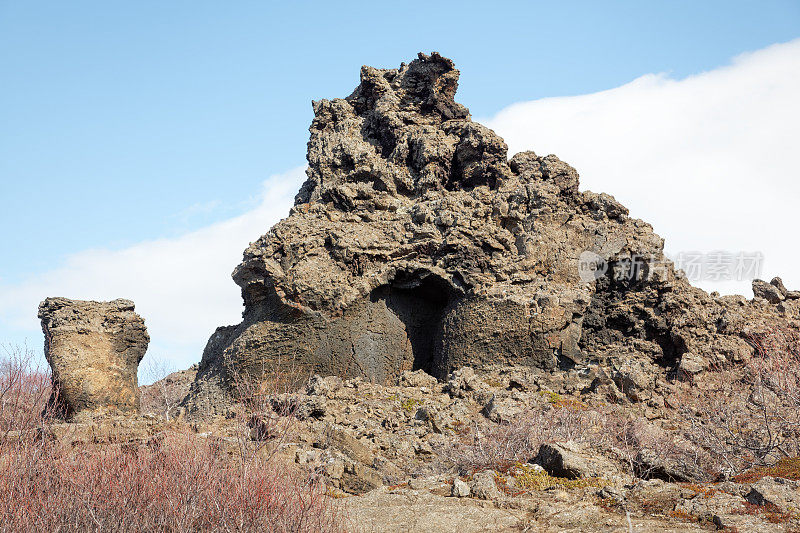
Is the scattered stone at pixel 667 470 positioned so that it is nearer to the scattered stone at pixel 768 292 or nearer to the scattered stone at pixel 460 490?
the scattered stone at pixel 460 490

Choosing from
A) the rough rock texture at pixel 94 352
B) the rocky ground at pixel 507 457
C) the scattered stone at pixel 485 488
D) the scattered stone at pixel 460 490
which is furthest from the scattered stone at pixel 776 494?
the rough rock texture at pixel 94 352

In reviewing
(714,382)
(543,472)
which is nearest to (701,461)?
(543,472)

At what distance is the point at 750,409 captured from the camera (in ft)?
44.1

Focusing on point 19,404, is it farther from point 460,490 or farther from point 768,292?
point 768,292

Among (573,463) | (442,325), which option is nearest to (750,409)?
(573,463)

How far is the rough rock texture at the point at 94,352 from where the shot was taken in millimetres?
15445

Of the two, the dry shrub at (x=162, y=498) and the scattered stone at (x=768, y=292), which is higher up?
the scattered stone at (x=768, y=292)

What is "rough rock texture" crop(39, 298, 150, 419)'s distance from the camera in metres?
15.4

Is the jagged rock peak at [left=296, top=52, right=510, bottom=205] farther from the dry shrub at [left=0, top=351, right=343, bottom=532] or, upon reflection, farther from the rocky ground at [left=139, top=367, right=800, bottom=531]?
the dry shrub at [left=0, top=351, right=343, bottom=532]

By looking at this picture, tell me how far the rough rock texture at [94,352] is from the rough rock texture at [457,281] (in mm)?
1811

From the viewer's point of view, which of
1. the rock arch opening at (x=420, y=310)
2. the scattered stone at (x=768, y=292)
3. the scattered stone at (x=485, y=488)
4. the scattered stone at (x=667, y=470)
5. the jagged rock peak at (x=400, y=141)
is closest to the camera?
the scattered stone at (x=485, y=488)

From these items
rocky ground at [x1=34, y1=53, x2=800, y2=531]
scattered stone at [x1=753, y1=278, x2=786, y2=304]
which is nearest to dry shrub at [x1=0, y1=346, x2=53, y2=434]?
rocky ground at [x1=34, y1=53, x2=800, y2=531]

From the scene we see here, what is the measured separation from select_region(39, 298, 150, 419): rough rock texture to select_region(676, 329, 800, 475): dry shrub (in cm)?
1193

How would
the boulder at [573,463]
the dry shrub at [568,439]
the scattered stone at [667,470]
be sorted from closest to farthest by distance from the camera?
1. the boulder at [573,463]
2. the scattered stone at [667,470]
3. the dry shrub at [568,439]
